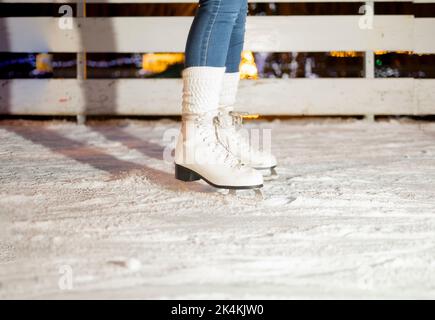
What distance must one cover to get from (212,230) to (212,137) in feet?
1.46

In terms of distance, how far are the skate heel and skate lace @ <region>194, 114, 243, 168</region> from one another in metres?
0.09

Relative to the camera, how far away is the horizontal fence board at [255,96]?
383cm

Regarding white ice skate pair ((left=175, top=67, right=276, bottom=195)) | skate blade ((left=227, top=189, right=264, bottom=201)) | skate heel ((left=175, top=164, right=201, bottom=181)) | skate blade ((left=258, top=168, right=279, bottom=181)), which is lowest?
skate blade ((left=258, top=168, right=279, bottom=181))

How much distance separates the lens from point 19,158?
2.43m

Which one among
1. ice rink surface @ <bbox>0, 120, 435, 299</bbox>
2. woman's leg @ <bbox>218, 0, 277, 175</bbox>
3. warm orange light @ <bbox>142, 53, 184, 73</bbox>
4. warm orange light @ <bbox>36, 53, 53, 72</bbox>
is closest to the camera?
ice rink surface @ <bbox>0, 120, 435, 299</bbox>

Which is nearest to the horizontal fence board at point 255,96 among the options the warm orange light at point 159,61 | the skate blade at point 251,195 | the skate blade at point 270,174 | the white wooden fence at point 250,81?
the white wooden fence at point 250,81

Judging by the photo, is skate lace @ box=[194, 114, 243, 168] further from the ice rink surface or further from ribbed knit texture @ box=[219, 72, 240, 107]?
ribbed knit texture @ box=[219, 72, 240, 107]

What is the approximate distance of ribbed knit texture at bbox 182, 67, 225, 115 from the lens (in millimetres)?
1736

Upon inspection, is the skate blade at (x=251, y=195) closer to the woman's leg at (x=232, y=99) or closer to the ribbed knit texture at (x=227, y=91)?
the woman's leg at (x=232, y=99)

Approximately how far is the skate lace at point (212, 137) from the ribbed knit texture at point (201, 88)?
2cm

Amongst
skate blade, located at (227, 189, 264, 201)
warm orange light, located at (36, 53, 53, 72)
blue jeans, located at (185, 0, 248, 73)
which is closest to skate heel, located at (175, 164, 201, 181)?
skate blade, located at (227, 189, 264, 201)

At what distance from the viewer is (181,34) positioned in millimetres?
3830
